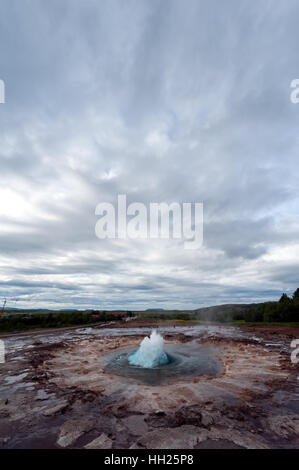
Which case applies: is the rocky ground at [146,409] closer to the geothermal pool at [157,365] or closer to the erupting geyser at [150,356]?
the geothermal pool at [157,365]

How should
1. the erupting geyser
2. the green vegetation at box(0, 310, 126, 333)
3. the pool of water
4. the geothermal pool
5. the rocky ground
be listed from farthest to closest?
the green vegetation at box(0, 310, 126, 333) → the erupting geyser → the geothermal pool → the pool of water → the rocky ground

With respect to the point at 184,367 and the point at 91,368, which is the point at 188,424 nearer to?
the point at 184,367

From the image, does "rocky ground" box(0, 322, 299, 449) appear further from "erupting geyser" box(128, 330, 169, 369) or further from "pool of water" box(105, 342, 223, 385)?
"erupting geyser" box(128, 330, 169, 369)

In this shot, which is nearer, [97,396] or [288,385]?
[97,396]

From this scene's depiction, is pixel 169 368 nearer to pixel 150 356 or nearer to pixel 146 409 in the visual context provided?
pixel 150 356

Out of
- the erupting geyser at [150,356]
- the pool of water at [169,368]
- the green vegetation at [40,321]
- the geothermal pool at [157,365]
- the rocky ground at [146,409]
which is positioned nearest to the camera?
the rocky ground at [146,409]

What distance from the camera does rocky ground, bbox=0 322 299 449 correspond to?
7.53 m

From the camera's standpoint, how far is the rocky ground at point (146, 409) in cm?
753

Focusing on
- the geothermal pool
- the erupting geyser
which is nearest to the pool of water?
the geothermal pool

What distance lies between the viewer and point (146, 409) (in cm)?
980

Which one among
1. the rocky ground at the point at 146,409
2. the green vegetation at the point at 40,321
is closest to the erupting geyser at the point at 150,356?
the rocky ground at the point at 146,409

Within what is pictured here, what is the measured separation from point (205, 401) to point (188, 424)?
2.64 meters
